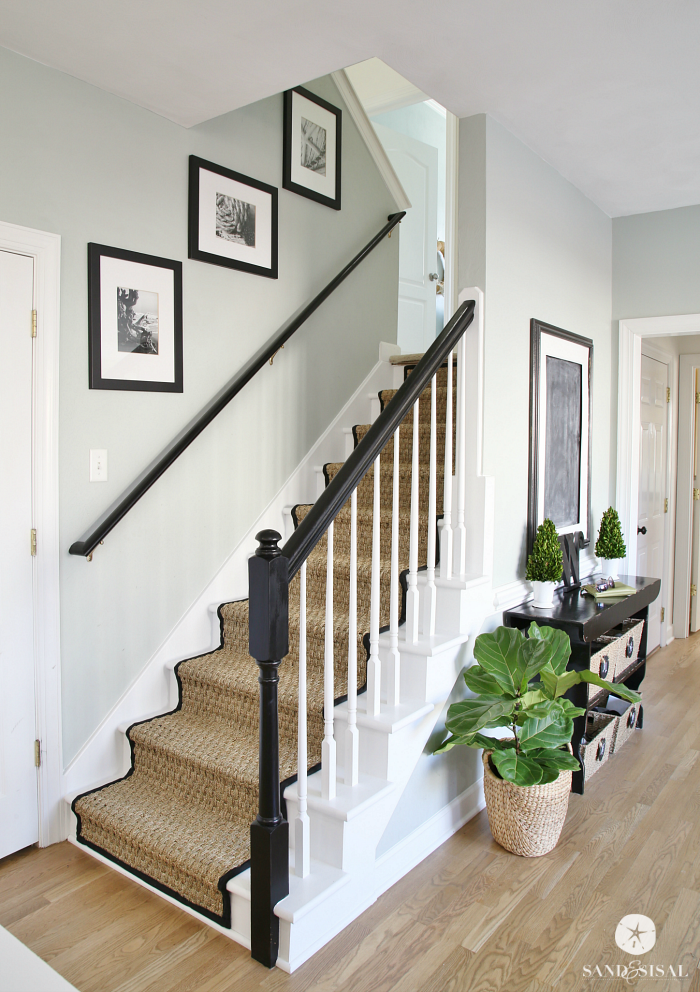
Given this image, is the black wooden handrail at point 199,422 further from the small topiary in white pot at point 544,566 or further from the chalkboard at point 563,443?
the small topiary in white pot at point 544,566

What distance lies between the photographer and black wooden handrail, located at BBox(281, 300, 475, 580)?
6.24 feet

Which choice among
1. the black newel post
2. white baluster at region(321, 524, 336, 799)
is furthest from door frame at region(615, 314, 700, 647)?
the black newel post

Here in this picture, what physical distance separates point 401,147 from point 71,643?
368 cm

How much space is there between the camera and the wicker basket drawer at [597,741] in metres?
2.87

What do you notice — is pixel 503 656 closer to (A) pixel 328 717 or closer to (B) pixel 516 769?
(B) pixel 516 769

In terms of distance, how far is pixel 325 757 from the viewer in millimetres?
2055

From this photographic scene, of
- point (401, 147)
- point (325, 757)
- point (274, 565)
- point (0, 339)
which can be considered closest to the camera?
point (274, 565)

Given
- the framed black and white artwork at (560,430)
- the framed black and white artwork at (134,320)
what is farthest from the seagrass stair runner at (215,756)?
the framed black and white artwork at (134,320)

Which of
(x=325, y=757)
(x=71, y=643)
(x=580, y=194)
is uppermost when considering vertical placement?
(x=580, y=194)

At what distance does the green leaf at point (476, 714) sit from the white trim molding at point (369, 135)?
9.04ft

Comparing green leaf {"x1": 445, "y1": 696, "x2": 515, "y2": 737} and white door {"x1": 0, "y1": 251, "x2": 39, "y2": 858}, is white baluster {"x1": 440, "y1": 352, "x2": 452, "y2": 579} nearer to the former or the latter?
green leaf {"x1": 445, "y1": 696, "x2": 515, "y2": 737}

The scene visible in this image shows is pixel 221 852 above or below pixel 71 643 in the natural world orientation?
below

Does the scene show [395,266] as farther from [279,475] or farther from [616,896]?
[616,896]

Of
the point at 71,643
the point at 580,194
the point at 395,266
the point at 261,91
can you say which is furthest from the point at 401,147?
the point at 71,643
